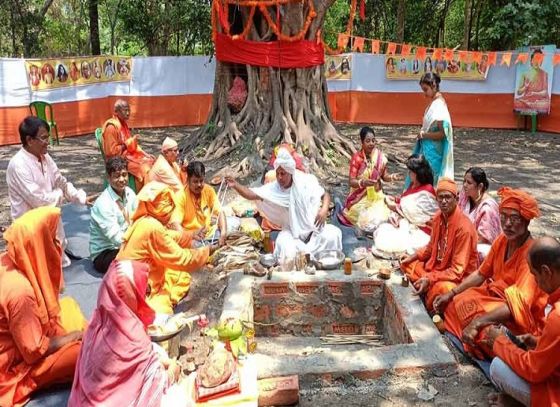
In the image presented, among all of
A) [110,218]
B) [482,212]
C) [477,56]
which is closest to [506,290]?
[482,212]

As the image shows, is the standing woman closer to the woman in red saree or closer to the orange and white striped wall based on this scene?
the woman in red saree

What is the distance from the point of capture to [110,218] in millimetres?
5129

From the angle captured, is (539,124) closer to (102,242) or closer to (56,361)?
(102,242)

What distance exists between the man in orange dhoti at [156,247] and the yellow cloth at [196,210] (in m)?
1.03

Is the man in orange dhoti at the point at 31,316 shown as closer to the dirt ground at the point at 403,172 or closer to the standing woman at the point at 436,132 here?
the dirt ground at the point at 403,172

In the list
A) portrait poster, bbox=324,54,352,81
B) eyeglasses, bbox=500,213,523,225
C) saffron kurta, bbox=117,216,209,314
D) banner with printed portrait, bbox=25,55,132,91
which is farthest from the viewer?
portrait poster, bbox=324,54,352,81

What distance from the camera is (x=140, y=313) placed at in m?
3.12

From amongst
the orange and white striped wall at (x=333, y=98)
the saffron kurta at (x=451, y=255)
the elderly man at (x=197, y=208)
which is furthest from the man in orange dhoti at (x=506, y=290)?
the orange and white striped wall at (x=333, y=98)

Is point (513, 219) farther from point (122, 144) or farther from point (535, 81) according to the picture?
point (535, 81)

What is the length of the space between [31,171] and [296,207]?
256 cm

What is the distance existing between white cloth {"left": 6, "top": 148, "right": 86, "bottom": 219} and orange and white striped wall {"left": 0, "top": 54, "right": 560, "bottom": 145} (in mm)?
7803

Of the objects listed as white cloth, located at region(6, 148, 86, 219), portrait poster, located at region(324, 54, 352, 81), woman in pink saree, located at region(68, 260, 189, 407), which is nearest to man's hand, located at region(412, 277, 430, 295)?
woman in pink saree, located at region(68, 260, 189, 407)

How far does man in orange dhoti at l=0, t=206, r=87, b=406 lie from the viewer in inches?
122

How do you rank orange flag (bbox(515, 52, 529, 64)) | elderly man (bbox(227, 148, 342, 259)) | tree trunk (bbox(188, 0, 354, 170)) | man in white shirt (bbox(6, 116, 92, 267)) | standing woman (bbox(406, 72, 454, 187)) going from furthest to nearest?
1. orange flag (bbox(515, 52, 529, 64))
2. tree trunk (bbox(188, 0, 354, 170))
3. standing woman (bbox(406, 72, 454, 187))
4. elderly man (bbox(227, 148, 342, 259))
5. man in white shirt (bbox(6, 116, 92, 267))
